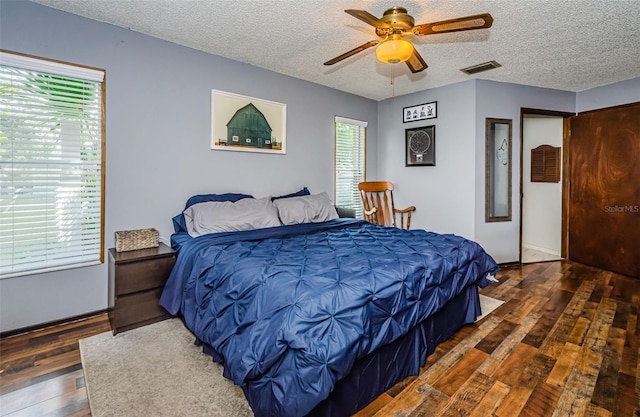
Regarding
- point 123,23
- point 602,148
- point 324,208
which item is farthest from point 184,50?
point 602,148

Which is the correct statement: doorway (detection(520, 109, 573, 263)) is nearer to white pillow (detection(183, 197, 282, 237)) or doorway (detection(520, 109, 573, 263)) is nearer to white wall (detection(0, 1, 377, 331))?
white pillow (detection(183, 197, 282, 237))

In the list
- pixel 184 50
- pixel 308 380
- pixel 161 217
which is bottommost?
pixel 308 380

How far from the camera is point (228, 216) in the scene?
9.71 ft

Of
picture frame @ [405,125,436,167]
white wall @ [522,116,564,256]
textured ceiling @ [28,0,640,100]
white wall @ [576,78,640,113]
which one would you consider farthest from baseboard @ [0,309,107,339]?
white wall @ [576,78,640,113]

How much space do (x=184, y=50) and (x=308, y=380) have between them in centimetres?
320

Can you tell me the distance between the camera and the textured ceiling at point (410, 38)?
2.37m

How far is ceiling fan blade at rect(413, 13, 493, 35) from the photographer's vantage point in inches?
74.6

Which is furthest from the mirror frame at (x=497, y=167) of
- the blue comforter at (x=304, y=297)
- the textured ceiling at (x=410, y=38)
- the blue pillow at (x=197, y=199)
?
the blue pillow at (x=197, y=199)

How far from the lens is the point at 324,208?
11.9ft

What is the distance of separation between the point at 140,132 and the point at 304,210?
69.1 inches

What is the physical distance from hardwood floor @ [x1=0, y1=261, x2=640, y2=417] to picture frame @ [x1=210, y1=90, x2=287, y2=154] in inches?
81.6

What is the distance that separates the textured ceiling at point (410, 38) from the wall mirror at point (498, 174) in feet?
2.24

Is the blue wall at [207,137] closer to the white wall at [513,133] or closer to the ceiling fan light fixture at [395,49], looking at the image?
the white wall at [513,133]

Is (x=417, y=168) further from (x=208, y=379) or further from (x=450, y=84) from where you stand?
(x=208, y=379)
